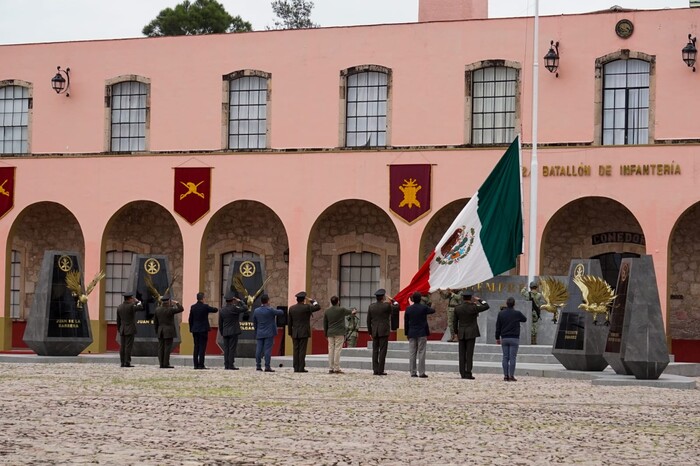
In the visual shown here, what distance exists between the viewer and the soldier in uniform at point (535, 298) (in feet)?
93.5

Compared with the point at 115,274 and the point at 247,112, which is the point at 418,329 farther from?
the point at 115,274

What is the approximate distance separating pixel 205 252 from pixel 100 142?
3939 millimetres

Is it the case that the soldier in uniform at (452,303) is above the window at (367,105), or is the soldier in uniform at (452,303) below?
below

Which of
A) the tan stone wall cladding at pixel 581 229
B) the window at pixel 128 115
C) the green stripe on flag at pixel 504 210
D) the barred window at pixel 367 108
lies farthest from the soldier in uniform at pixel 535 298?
the window at pixel 128 115

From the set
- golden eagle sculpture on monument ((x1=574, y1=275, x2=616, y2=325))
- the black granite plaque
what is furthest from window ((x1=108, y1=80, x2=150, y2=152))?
golden eagle sculpture on monument ((x1=574, y1=275, x2=616, y2=325))

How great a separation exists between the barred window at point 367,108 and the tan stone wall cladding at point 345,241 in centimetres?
184

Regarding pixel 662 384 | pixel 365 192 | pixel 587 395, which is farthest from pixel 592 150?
pixel 587 395

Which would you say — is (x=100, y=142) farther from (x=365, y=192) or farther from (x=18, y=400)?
(x=18, y=400)

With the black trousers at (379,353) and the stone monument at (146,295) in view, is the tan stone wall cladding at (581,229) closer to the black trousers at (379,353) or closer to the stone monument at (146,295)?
the stone monument at (146,295)

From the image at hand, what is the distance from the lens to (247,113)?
117 ft

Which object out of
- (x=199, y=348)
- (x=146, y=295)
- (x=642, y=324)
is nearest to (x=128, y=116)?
(x=146, y=295)

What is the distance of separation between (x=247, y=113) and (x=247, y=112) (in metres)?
0.02

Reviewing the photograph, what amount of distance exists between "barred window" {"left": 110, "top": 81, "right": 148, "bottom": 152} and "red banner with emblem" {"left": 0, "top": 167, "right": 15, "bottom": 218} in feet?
9.01

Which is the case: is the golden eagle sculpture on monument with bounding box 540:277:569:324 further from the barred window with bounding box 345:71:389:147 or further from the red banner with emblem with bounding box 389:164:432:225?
the barred window with bounding box 345:71:389:147
